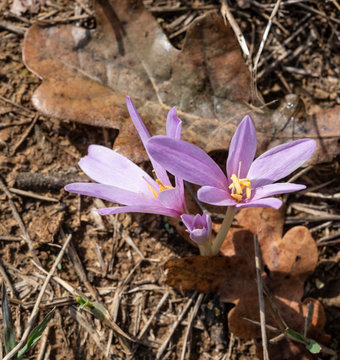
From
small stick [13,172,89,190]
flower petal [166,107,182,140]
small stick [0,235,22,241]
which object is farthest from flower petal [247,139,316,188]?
small stick [0,235,22,241]

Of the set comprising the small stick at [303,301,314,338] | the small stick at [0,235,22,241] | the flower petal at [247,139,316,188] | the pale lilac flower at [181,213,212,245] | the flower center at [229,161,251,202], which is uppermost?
the flower petal at [247,139,316,188]

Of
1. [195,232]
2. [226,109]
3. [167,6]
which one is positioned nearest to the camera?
[195,232]

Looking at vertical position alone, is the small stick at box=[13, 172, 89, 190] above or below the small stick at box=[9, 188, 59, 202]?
above

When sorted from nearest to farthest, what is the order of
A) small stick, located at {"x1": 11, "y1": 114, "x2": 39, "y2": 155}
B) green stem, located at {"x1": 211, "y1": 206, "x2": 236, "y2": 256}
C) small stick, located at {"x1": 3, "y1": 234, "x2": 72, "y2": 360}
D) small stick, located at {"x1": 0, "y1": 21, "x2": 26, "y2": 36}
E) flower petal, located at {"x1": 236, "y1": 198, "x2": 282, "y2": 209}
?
flower petal, located at {"x1": 236, "y1": 198, "x2": 282, "y2": 209}
green stem, located at {"x1": 211, "y1": 206, "x2": 236, "y2": 256}
small stick, located at {"x1": 3, "y1": 234, "x2": 72, "y2": 360}
small stick, located at {"x1": 11, "y1": 114, "x2": 39, "y2": 155}
small stick, located at {"x1": 0, "y1": 21, "x2": 26, "y2": 36}

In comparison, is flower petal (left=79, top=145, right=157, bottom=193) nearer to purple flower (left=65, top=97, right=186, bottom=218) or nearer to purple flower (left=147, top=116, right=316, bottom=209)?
purple flower (left=65, top=97, right=186, bottom=218)

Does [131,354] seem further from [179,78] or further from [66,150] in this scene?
[179,78]

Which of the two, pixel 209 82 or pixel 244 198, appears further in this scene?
pixel 209 82

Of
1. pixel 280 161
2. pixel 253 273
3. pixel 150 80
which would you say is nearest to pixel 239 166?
pixel 280 161

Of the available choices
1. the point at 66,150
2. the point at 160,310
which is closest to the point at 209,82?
the point at 66,150

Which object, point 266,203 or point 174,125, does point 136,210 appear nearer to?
point 174,125
